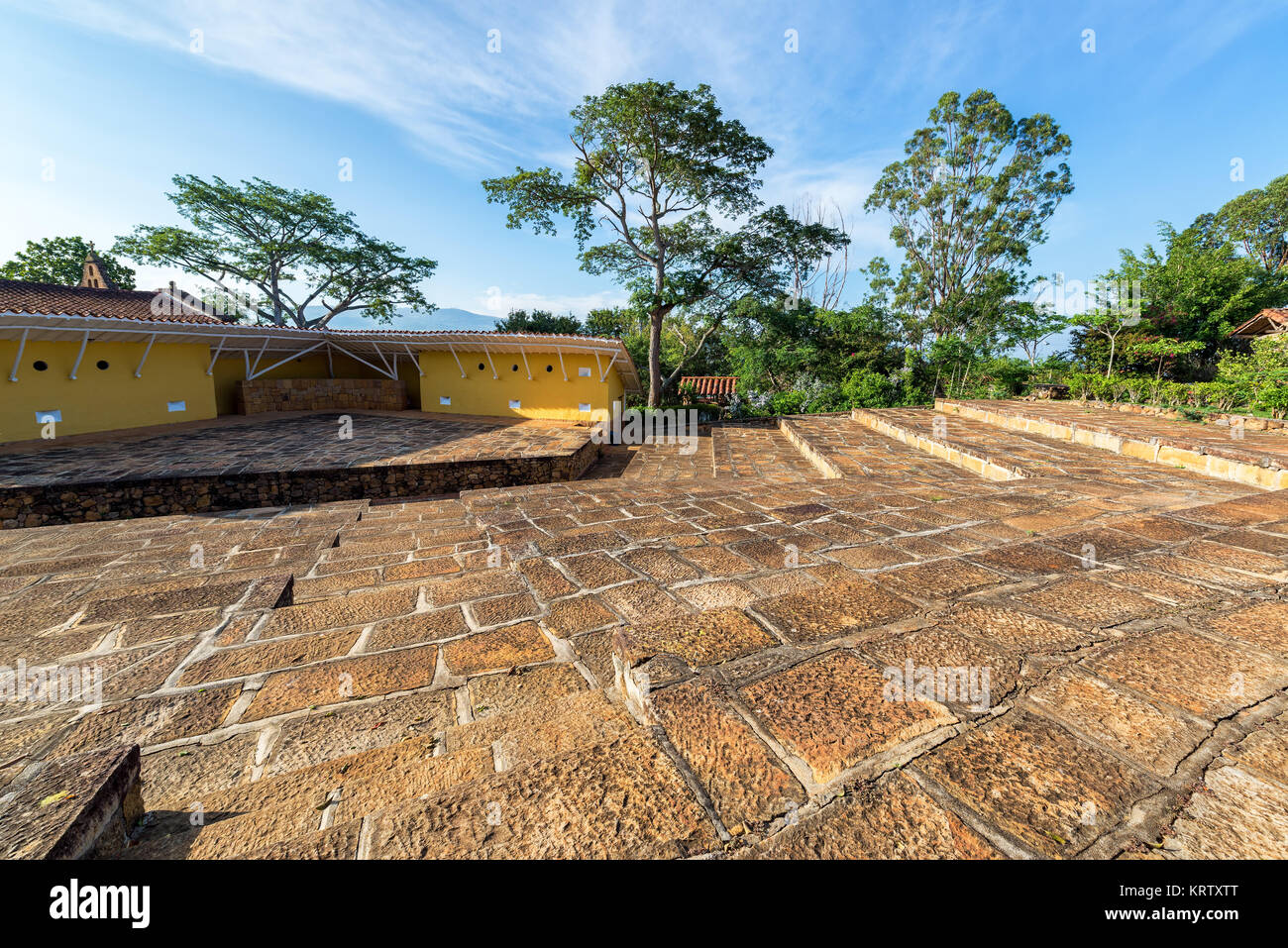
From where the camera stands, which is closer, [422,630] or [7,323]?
[422,630]

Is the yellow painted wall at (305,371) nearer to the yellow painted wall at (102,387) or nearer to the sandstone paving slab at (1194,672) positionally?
the yellow painted wall at (102,387)

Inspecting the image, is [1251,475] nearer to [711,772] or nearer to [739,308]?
[711,772]

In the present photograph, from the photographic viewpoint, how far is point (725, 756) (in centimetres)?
95

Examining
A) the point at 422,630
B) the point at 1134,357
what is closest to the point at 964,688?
the point at 422,630

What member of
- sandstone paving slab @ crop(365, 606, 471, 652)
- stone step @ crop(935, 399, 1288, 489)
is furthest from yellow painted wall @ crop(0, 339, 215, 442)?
stone step @ crop(935, 399, 1288, 489)

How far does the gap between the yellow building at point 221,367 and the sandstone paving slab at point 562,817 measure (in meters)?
10.9

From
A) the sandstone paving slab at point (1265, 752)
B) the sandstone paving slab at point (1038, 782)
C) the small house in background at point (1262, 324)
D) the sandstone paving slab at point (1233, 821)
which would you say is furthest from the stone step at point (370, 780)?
the small house in background at point (1262, 324)

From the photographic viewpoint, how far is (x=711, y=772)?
91 cm

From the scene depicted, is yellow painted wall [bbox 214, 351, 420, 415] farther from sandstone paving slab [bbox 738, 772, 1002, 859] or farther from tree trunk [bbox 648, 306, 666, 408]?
sandstone paving slab [bbox 738, 772, 1002, 859]

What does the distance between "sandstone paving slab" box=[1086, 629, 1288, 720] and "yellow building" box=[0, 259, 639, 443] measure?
1074cm

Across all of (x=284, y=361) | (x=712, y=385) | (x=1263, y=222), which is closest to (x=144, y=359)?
(x=284, y=361)

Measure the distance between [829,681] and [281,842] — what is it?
1.19 metres

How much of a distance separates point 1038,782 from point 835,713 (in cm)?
36
